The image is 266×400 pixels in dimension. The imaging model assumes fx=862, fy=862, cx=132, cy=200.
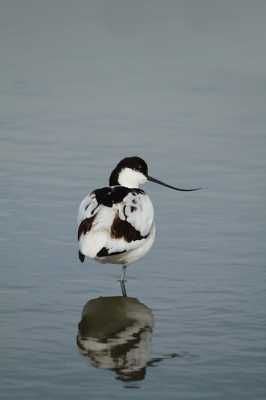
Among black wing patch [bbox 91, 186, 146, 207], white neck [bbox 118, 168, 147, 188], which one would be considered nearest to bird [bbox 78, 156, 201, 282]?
black wing patch [bbox 91, 186, 146, 207]

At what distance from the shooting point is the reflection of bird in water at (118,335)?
17.5 ft

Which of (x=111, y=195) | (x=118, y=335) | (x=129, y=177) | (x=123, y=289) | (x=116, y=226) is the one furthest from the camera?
(x=129, y=177)

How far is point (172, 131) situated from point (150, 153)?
1615 mm

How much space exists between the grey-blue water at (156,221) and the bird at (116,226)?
288 millimetres

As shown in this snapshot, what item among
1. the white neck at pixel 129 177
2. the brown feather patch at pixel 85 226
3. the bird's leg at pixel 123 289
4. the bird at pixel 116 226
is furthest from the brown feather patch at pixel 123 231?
the white neck at pixel 129 177

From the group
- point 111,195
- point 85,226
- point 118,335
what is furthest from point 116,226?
point 118,335

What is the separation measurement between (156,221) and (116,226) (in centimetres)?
231

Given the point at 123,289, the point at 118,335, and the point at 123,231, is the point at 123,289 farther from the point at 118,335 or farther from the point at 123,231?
the point at 118,335

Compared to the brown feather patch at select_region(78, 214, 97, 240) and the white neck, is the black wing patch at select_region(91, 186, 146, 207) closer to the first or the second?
the brown feather patch at select_region(78, 214, 97, 240)

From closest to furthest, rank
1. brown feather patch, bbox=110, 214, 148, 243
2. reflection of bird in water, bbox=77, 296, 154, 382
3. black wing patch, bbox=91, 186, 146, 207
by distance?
reflection of bird in water, bbox=77, 296, 154, 382, brown feather patch, bbox=110, 214, 148, 243, black wing patch, bbox=91, 186, 146, 207

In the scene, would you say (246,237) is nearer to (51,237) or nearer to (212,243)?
(212,243)

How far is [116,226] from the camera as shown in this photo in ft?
23.1

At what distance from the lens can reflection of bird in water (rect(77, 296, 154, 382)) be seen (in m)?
5.33

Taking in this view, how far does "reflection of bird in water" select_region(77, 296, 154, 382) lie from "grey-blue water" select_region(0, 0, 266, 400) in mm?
15
